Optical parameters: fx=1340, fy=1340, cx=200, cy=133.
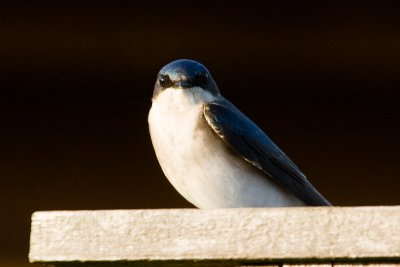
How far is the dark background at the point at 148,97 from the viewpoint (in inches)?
159

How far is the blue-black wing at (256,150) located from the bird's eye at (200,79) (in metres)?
0.08

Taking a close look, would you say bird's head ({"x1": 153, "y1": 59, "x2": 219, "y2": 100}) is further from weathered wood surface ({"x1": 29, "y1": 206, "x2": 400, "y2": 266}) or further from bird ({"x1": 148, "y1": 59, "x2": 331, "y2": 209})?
weathered wood surface ({"x1": 29, "y1": 206, "x2": 400, "y2": 266})

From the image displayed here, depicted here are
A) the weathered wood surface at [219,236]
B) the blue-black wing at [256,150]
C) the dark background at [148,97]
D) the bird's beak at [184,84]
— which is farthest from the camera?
the dark background at [148,97]

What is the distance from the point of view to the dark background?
404 cm

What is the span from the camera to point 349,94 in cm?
425

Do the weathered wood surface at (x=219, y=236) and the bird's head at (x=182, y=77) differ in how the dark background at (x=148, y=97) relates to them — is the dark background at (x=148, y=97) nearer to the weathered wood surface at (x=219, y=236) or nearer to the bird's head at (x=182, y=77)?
the bird's head at (x=182, y=77)

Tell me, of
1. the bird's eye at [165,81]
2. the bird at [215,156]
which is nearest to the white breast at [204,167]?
the bird at [215,156]

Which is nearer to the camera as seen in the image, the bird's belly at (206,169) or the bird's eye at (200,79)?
the bird's belly at (206,169)

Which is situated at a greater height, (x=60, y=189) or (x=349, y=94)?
(x=349, y=94)

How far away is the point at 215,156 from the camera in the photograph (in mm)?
2867

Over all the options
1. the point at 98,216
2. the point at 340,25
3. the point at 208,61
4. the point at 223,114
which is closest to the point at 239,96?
the point at 208,61

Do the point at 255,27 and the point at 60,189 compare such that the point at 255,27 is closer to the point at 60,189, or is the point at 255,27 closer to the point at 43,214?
the point at 60,189

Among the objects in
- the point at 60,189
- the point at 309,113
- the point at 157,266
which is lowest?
the point at 157,266

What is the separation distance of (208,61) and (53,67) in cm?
50
